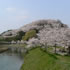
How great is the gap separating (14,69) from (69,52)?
11579 mm

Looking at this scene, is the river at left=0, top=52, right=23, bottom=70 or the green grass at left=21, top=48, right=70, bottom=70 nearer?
the green grass at left=21, top=48, right=70, bottom=70

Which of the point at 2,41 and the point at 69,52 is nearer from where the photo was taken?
the point at 69,52

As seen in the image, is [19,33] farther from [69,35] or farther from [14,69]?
[14,69]

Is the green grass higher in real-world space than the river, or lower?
higher

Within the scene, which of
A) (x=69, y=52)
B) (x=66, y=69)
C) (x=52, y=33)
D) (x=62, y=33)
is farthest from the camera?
(x=52, y=33)

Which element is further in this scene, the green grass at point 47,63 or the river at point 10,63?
the river at point 10,63

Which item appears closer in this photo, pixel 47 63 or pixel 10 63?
pixel 47 63

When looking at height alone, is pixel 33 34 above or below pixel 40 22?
below

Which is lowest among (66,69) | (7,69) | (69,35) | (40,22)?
(7,69)

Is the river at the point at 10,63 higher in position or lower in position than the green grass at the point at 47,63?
lower

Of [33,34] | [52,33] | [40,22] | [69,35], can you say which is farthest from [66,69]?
[40,22]

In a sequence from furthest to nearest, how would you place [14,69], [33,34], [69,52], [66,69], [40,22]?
1. [40,22]
2. [33,34]
3. [69,52]
4. [14,69]
5. [66,69]

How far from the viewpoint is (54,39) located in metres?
29.9

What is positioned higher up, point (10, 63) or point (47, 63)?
point (47, 63)
